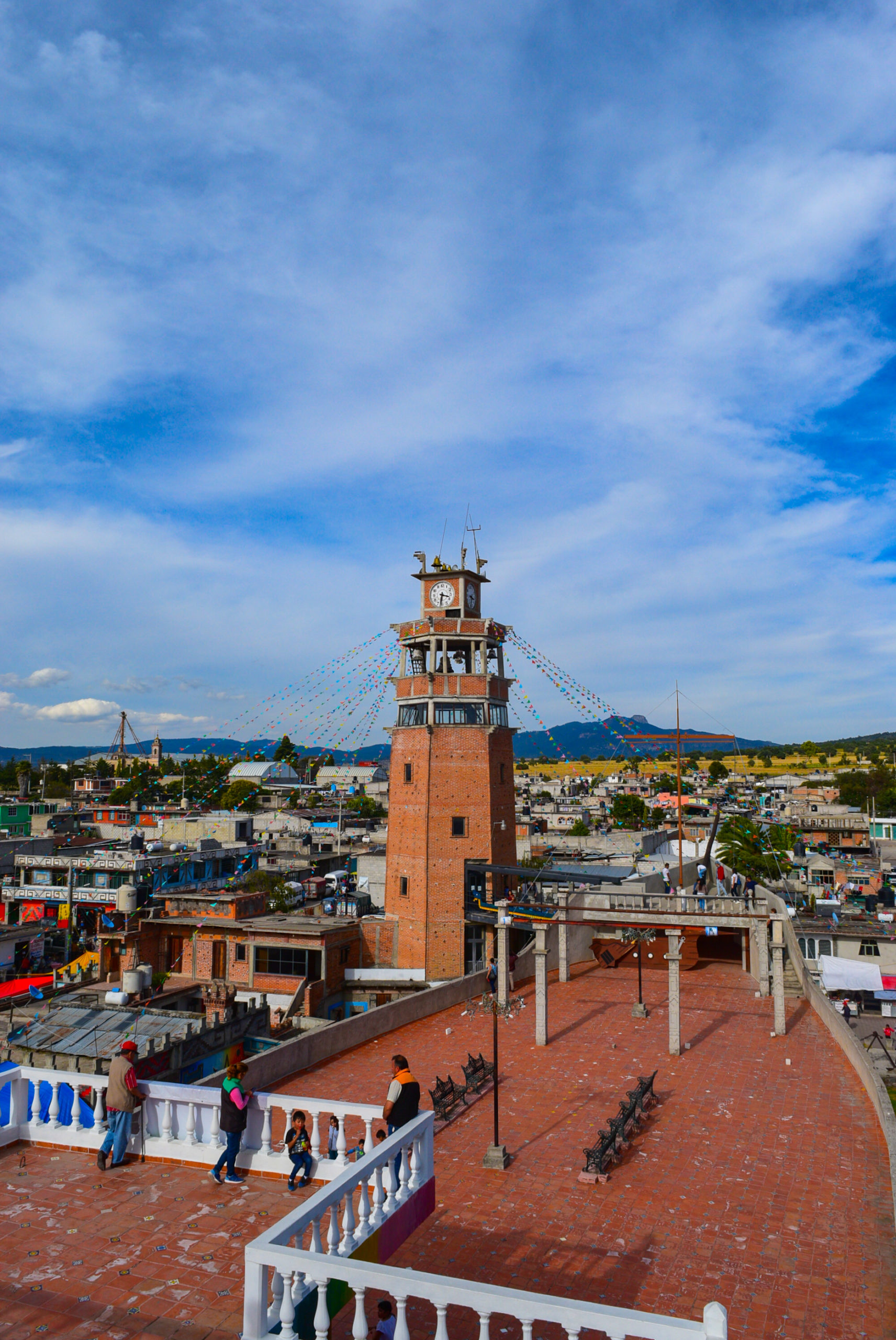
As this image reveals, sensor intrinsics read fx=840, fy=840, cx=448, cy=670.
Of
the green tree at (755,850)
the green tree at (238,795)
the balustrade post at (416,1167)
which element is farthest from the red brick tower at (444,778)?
the green tree at (238,795)

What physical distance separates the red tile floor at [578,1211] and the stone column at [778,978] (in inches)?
38.1

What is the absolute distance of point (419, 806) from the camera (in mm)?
36969

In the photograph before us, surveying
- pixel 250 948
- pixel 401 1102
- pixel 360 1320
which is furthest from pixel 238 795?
pixel 360 1320

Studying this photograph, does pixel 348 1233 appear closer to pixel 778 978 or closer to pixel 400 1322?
pixel 400 1322

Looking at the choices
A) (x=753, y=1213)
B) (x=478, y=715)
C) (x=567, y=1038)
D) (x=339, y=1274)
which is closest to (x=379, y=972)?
(x=478, y=715)

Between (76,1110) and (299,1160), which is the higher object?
(76,1110)

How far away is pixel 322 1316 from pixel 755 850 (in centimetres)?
6727

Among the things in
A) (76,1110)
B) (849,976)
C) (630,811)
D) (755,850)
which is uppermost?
(76,1110)

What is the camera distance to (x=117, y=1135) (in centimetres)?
973

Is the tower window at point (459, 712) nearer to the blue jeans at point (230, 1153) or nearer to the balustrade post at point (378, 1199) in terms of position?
the blue jeans at point (230, 1153)

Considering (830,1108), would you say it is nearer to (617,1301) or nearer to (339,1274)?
(617,1301)

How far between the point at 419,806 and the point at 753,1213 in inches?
1016

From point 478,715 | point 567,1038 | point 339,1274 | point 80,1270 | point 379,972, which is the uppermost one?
point 478,715

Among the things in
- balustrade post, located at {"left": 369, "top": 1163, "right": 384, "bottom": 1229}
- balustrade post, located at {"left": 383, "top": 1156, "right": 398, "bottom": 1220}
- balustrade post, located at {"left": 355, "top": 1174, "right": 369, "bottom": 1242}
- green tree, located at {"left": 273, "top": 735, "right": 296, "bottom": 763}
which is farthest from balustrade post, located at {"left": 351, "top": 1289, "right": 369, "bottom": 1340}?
green tree, located at {"left": 273, "top": 735, "right": 296, "bottom": 763}
